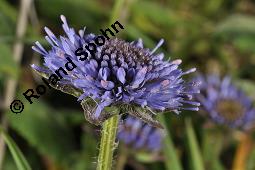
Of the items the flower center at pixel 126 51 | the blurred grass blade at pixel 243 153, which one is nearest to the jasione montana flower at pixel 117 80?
the flower center at pixel 126 51

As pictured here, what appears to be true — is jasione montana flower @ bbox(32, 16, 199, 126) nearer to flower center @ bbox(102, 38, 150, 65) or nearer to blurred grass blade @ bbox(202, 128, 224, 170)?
flower center @ bbox(102, 38, 150, 65)

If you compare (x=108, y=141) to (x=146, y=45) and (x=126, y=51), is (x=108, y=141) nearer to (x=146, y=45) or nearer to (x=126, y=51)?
(x=126, y=51)

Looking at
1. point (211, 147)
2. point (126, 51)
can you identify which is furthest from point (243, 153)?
point (126, 51)

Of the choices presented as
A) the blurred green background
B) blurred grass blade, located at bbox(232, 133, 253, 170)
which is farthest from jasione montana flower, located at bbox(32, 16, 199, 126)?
blurred grass blade, located at bbox(232, 133, 253, 170)

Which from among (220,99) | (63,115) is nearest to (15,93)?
(63,115)

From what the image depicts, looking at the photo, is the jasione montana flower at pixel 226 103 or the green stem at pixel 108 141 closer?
the green stem at pixel 108 141

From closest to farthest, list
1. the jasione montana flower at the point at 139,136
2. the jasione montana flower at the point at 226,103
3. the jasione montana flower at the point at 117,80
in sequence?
the jasione montana flower at the point at 117,80, the jasione montana flower at the point at 139,136, the jasione montana flower at the point at 226,103

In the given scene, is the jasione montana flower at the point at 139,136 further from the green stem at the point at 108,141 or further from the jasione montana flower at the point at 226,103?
the green stem at the point at 108,141
